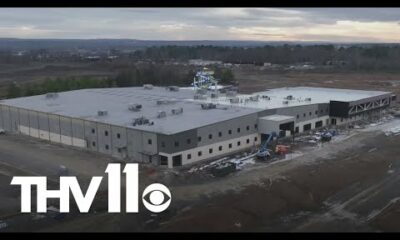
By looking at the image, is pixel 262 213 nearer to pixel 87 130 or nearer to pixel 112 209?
pixel 112 209

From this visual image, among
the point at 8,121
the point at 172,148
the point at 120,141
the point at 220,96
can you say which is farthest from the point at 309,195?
the point at 8,121

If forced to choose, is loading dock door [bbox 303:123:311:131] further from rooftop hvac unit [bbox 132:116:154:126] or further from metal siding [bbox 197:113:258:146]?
rooftop hvac unit [bbox 132:116:154:126]

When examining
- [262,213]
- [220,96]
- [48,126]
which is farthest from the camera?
[220,96]

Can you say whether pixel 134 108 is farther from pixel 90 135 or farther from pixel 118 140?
pixel 118 140

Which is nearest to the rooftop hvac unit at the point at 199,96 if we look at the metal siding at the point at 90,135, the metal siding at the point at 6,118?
the metal siding at the point at 90,135

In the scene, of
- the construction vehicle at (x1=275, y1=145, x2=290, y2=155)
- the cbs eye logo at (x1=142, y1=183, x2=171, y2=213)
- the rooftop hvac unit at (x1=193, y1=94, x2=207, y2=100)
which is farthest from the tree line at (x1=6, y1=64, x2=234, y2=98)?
the cbs eye logo at (x1=142, y1=183, x2=171, y2=213)
